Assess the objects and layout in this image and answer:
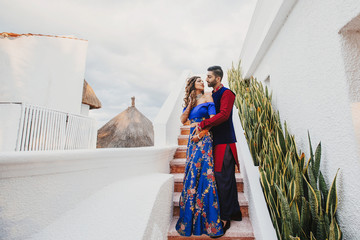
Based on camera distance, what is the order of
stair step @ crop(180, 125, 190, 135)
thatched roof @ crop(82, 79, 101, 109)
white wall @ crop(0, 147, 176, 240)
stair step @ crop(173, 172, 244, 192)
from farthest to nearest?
thatched roof @ crop(82, 79, 101, 109) → stair step @ crop(180, 125, 190, 135) → stair step @ crop(173, 172, 244, 192) → white wall @ crop(0, 147, 176, 240)

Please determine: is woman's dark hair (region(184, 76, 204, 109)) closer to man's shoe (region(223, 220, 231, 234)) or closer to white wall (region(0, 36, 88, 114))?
man's shoe (region(223, 220, 231, 234))

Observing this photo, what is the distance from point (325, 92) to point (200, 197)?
135cm

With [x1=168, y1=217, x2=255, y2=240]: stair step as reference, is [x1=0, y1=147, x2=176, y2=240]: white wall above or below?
above

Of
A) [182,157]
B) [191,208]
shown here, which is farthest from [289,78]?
[182,157]

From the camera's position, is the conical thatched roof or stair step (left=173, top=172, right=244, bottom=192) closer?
stair step (left=173, top=172, right=244, bottom=192)

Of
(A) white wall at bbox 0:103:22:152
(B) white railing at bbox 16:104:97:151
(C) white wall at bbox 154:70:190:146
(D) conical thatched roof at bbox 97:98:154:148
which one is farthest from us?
(D) conical thatched roof at bbox 97:98:154:148

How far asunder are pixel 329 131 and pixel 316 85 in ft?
1.24

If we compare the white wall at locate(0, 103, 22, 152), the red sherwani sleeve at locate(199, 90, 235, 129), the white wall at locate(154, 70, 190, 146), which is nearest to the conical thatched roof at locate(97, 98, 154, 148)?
the white wall at locate(0, 103, 22, 152)

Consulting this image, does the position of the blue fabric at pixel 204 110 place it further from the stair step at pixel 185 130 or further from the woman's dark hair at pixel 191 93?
the stair step at pixel 185 130

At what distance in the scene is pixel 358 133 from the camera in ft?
3.30

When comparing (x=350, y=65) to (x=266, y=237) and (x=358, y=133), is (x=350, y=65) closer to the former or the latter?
(x=358, y=133)

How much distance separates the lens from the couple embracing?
1.67 meters

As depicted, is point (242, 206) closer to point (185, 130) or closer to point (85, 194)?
point (85, 194)

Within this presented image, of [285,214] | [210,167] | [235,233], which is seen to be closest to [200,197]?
[210,167]
